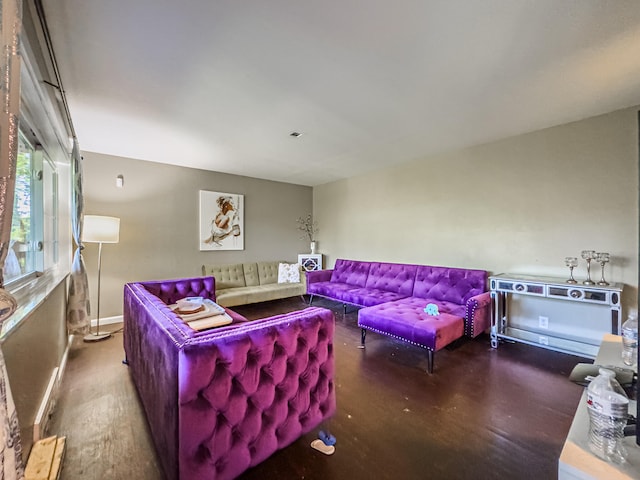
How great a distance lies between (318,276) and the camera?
4.87 m

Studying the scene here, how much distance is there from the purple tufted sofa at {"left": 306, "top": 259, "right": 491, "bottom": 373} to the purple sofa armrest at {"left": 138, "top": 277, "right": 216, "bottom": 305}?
1.74 meters

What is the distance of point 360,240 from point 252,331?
158 inches

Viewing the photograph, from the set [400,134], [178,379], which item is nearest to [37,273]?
[178,379]

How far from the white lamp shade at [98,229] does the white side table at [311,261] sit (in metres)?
3.22

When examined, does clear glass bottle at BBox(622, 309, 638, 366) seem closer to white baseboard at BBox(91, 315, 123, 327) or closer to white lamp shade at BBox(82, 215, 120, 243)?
white lamp shade at BBox(82, 215, 120, 243)

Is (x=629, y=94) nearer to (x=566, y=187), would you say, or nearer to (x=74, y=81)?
(x=566, y=187)

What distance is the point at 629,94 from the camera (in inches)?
90.5

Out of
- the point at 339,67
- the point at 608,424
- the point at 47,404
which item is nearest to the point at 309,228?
the point at 339,67

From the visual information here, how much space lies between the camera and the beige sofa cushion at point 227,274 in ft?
15.0

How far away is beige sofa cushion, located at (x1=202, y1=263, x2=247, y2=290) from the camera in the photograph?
4562 millimetres

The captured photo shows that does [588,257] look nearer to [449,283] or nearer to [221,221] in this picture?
[449,283]

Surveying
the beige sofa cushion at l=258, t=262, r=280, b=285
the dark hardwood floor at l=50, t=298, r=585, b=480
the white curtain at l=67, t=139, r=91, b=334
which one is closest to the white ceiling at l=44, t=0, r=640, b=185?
the white curtain at l=67, t=139, r=91, b=334

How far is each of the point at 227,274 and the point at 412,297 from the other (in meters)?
3.08

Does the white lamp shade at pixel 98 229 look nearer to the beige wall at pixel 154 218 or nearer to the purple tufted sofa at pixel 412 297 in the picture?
the beige wall at pixel 154 218
